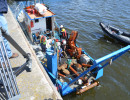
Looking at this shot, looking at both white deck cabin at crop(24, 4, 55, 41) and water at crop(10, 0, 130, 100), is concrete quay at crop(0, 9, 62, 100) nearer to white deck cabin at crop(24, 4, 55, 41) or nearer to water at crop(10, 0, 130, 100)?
water at crop(10, 0, 130, 100)

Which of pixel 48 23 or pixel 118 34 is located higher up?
pixel 48 23

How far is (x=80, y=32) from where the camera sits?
17.6 meters

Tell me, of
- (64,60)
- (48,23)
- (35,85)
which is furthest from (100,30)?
(35,85)

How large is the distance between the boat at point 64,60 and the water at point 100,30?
122 cm

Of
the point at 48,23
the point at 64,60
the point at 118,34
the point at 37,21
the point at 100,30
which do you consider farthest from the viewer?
the point at 100,30

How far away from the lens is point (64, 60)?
1001 centimetres

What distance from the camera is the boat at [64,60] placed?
769 centimetres

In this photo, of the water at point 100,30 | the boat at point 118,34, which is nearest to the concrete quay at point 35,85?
the water at point 100,30

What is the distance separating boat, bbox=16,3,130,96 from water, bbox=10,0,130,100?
3.99ft

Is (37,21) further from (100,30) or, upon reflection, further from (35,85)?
(100,30)

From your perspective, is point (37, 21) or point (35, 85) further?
point (37, 21)

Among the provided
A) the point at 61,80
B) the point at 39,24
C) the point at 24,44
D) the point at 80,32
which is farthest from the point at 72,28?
the point at 24,44

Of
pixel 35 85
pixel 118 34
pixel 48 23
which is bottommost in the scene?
pixel 118 34

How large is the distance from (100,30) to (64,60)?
1044 centimetres
